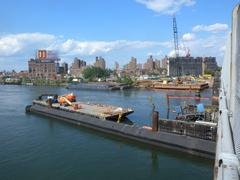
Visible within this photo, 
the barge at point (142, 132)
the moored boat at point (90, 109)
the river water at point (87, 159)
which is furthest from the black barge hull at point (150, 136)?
the moored boat at point (90, 109)

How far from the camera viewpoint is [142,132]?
31.5 m

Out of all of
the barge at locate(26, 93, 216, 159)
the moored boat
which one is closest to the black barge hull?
the barge at locate(26, 93, 216, 159)

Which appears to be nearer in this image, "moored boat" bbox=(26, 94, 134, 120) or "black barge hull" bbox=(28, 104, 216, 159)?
"black barge hull" bbox=(28, 104, 216, 159)

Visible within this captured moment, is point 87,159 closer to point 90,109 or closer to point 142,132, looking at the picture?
point 142,132

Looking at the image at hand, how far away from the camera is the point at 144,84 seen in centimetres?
14900

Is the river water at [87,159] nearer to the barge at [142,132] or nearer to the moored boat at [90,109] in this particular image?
the barge at [142,132]

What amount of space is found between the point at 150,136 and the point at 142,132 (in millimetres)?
1424

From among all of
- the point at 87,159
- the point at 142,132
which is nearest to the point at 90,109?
the point at 142,132

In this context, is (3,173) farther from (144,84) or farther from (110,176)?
(144,84)

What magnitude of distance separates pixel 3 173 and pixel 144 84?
421 ft

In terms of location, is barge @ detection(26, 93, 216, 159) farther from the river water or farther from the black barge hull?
the river water

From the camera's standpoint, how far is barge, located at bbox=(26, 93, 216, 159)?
2589 centimetres

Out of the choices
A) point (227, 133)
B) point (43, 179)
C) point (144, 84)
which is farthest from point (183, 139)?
point (144, 84)

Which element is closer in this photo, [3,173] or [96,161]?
[3,173]
